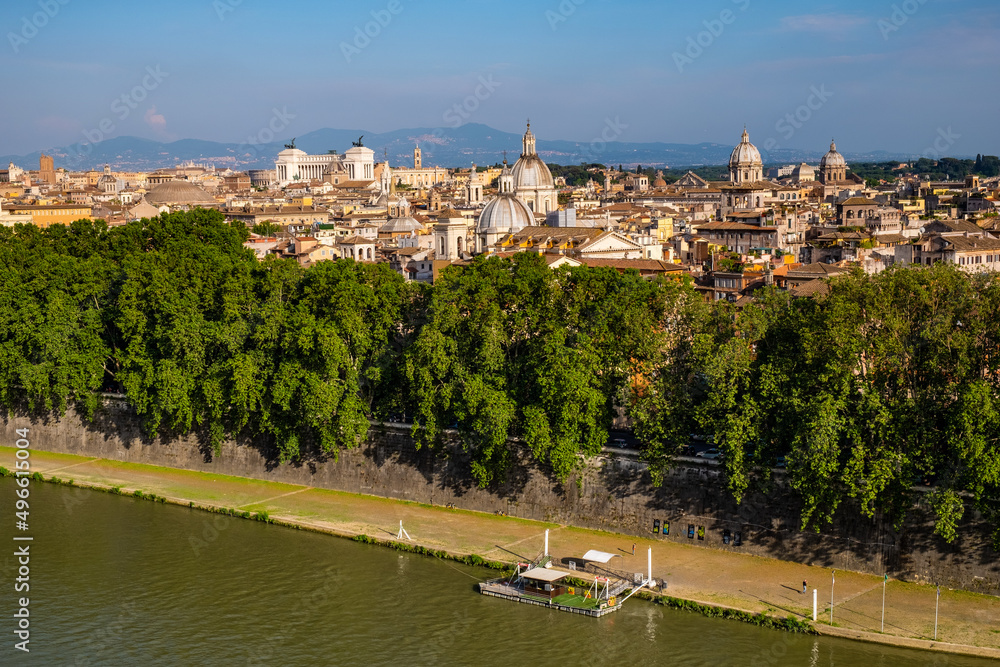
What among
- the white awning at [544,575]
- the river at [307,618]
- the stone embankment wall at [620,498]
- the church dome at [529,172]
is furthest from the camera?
the church dome at [529,172]

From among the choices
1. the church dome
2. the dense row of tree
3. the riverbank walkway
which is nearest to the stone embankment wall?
the riverbank walkway

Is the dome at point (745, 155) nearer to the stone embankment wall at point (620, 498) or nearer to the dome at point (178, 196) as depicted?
the dome at point (178, 196)

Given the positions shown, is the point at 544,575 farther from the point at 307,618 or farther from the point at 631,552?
the point at 307,618

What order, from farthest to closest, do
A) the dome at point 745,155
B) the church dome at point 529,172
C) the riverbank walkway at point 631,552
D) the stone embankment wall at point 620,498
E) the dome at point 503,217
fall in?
the dome at point 745,155 → the church dome at point 529,172 → the dome at point 503,217 → the stone embankment wall at point 620,498 → the riverbank walkway at point 631,552

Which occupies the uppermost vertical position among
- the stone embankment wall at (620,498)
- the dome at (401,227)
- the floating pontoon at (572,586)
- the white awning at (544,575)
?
the dome at (401,227)

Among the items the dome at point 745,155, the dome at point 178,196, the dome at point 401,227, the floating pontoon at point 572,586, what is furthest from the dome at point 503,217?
the dome at point 745,155

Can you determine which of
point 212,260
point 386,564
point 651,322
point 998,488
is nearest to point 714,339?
point 651,322

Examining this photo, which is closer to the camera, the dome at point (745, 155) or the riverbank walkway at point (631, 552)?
the riverbank walkway at point (631, 552)
